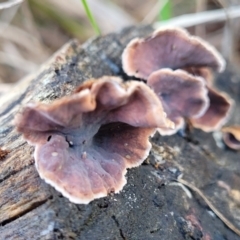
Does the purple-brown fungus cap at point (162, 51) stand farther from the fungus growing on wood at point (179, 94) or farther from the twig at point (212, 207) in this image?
the twig at point (212, 207)

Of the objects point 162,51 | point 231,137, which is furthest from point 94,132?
point 231,137

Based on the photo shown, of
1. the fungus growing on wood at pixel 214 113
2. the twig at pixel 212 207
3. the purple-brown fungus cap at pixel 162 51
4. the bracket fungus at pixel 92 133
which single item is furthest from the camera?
the fungus growing on wood at pixel 214 113

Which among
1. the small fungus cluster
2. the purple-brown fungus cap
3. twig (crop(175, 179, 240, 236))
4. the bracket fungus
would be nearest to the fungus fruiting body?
the purple-brown fungus cap

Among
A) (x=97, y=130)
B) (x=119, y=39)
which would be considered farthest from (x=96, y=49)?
(x=97, y=130)

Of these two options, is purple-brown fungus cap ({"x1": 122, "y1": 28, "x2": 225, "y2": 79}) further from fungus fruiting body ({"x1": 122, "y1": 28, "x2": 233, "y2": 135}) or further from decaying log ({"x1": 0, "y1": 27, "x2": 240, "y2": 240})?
decaying log ({"x1": 0, "y1": 27, "x2": 240, "y2": 240})

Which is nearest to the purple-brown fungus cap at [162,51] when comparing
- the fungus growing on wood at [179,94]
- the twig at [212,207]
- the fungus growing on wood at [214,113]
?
the fungus growing on wood at [179,94]

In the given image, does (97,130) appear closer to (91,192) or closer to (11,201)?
(91,192)
